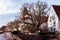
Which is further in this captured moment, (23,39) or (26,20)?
(26,20)

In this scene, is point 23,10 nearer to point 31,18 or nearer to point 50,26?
point 31,18

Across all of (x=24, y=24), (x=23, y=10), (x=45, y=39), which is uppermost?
(x=23, y=10)

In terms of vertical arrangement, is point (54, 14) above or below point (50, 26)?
above

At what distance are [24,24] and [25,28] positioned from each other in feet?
1.92

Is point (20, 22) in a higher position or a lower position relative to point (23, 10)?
lower

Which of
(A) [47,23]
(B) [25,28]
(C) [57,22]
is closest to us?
(B) [25,28]

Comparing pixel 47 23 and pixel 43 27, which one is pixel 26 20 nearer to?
pixel 43 27

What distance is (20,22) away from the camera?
88.9 feet

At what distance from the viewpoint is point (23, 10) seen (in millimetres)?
27531

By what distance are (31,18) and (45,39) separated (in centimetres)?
513

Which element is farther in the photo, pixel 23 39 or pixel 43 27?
pixel 43 27

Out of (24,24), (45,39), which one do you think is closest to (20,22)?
(24,24)

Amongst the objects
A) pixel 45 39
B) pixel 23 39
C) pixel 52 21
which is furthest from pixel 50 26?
pixel 23 39

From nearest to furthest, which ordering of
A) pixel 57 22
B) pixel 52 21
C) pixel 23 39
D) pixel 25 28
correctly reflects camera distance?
1. pixel 23 39
2. pixel 25 28
3. pixel 57 22
4. pixel 52 21
